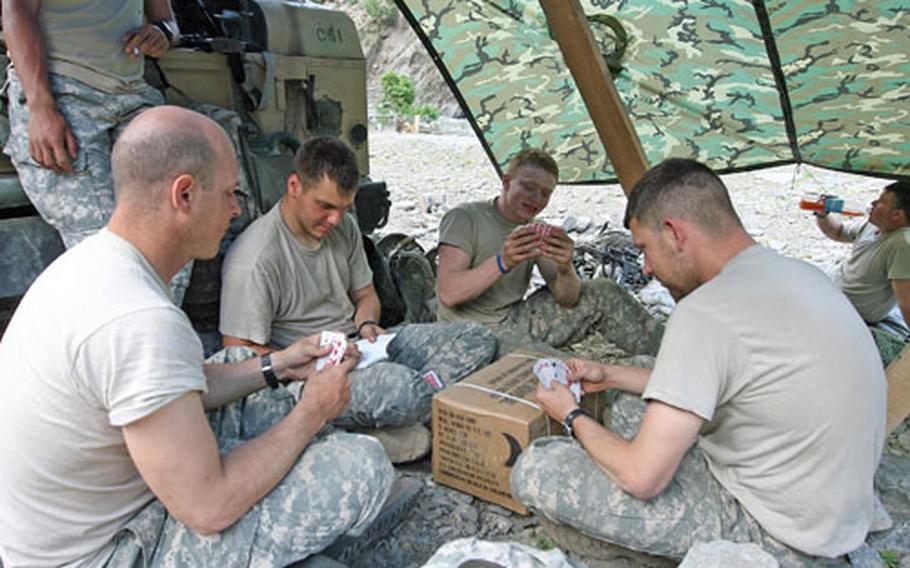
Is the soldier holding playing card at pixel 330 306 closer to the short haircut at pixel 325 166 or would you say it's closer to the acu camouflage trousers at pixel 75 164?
the short haircut at pixel 325 166

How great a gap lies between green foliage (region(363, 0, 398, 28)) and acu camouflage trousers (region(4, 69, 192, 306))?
3535 cm

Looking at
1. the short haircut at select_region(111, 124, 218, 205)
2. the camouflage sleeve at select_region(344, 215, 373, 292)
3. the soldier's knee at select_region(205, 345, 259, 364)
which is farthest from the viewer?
the camouflage sleeve at select_region(344, 215, 373, 292)

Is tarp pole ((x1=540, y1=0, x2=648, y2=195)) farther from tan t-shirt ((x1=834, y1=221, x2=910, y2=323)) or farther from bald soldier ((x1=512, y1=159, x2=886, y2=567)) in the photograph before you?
tan t-shirt ((x1=834, y1=221, x2=910, y2=323))

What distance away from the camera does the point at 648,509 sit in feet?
6.71

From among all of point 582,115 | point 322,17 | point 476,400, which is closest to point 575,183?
point 582,115

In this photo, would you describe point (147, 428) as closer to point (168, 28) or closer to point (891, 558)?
point (168, 28)

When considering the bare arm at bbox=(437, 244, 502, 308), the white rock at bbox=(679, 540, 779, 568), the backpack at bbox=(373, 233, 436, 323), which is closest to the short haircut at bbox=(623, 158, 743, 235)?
the white rock at bbox=(679, 540, 779, 568)

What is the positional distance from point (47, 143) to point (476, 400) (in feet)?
6.20

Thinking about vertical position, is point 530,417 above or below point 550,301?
above

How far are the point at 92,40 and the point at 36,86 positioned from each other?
1.06 ft

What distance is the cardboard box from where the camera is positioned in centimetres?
250

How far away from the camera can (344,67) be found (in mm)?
4605

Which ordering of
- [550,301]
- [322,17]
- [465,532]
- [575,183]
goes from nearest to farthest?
1. [465,532]
2. [550,301]
3. [322,17]
4. [575,183]

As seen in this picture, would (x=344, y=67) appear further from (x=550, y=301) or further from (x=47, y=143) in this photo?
(x=47, y=143)
